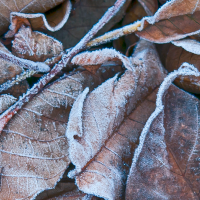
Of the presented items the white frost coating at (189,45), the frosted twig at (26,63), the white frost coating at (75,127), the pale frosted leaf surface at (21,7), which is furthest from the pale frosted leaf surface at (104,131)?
the pale frosted leaf surface at (21,7)

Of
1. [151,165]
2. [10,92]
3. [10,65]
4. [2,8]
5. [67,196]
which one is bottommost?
[67,196]

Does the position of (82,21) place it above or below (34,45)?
above

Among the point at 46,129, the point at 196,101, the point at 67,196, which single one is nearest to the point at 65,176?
the point at 67,196

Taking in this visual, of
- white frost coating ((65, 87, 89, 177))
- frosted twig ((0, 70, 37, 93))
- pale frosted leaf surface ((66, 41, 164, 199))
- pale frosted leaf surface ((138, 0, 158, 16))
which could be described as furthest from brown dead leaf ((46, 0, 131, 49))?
white frost coating ((65, 87, 89, 177))

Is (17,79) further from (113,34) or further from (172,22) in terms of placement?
(172,22)

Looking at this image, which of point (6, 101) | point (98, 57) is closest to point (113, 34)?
point (98, 57)

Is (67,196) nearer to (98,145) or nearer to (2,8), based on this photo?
(98,145)
